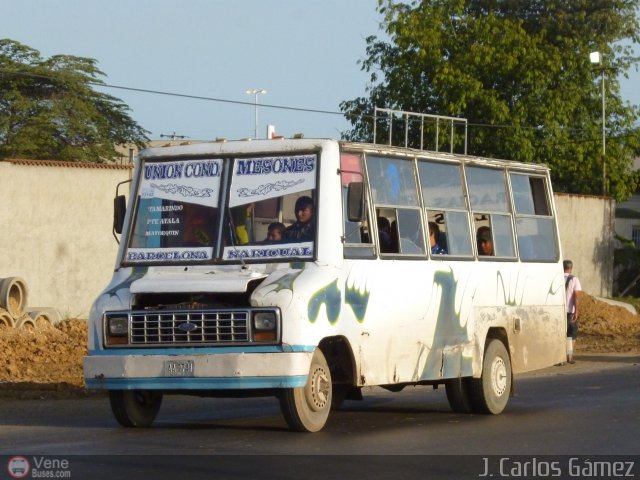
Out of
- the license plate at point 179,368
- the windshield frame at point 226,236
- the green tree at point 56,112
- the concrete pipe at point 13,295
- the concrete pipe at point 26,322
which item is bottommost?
the license plate at point 179,368

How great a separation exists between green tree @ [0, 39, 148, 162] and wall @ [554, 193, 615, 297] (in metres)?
16.3

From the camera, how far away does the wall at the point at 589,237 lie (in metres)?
39.7

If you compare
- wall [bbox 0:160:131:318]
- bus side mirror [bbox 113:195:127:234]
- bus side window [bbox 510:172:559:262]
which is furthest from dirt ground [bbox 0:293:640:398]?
bus side window [bbox 510:172:559:262]

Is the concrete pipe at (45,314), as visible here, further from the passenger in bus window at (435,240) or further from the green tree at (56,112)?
the green tree at (56,112)

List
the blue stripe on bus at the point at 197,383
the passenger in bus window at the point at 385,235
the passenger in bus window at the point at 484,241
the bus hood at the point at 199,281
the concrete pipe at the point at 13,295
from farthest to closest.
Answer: the concrete pipe at the point at 13,295
the passenger in bus window at the point at 484,241
the passenger in bus window at the point at 385,235
the bus hood at the point at 199,281
the blue stripe on bus at the point at 197,383

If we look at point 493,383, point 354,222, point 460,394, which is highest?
point 354,222

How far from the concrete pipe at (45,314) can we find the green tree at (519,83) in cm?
2354

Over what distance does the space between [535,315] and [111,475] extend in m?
7.10

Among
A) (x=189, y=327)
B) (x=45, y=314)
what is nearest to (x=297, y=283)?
(x=189, y=327)

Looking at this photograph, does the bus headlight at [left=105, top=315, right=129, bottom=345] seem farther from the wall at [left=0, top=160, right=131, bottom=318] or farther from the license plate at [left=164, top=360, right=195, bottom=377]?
→ the wall at [left=0, top=160, right=131, bottom=318]

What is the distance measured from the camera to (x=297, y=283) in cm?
1115

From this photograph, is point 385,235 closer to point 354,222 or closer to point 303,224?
point 354,222

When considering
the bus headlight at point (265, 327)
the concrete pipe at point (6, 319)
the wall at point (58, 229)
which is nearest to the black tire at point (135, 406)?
the bus headlight at point (265, 327)

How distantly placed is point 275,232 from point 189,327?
1.18m
